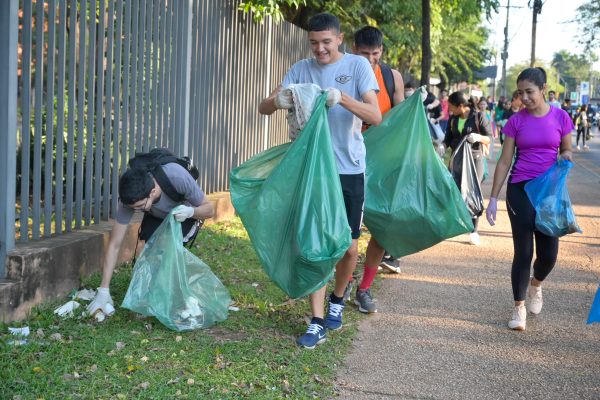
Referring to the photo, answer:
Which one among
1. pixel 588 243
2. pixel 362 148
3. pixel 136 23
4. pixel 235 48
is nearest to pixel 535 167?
pixel 362 148

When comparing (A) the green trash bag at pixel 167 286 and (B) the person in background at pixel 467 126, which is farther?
(B) the person in background at pixel 467 126

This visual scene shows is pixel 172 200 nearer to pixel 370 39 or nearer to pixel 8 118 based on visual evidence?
pixel 8 118

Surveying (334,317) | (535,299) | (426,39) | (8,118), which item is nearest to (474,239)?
(535,299)

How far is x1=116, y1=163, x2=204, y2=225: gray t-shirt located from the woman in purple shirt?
2.12m

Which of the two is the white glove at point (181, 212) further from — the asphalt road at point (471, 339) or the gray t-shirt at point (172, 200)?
the asphalt road at point (471, 339)

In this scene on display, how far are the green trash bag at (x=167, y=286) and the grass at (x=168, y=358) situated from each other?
0.10 metres

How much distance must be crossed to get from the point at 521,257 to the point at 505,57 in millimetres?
45492

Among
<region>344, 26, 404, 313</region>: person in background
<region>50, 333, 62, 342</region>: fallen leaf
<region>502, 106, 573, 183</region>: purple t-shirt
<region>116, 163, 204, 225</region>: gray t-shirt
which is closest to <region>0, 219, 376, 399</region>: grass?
<region>50, 333, 62, 342</region>: fallen leaf

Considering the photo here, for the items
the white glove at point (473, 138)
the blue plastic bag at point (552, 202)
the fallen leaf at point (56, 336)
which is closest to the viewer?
the fallen leaf at point (56, 336)

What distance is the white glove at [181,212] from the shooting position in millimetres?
4730

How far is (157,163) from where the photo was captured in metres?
4.68

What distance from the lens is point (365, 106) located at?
14.6ft

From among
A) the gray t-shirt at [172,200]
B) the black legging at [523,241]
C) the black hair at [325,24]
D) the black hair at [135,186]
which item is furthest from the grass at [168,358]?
the black hair at [325,24]

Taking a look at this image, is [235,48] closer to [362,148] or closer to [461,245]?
[461,245]
